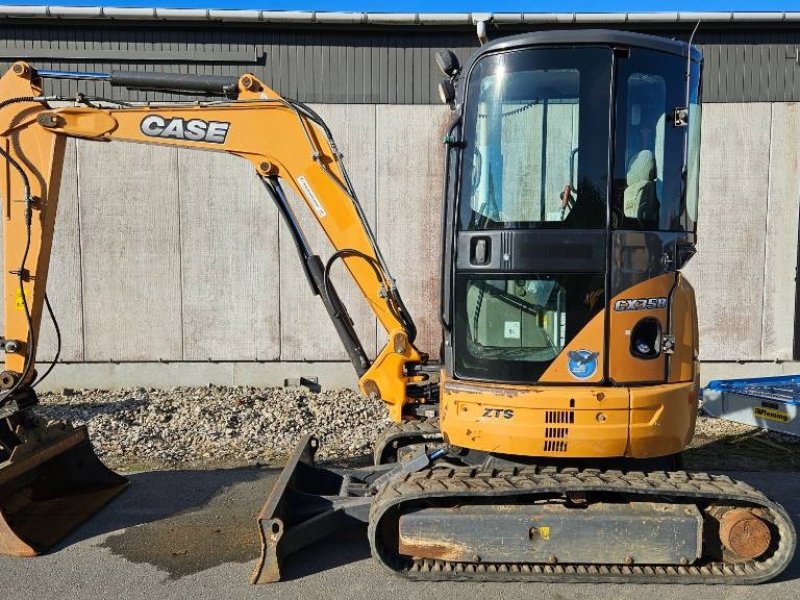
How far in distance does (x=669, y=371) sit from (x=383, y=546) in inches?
80.0

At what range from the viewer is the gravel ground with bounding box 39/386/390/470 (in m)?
6.25

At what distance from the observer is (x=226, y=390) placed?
8508mm

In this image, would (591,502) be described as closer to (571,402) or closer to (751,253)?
(571,402)

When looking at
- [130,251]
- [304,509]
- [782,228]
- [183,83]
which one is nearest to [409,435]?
[304,509]

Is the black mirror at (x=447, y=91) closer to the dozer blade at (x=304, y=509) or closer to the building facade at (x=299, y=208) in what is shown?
the dozer blade at (x=304, y=509)

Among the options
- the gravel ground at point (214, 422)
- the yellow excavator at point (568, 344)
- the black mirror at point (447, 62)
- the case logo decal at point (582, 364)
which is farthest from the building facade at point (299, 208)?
the case logo decal at point (582, 364)

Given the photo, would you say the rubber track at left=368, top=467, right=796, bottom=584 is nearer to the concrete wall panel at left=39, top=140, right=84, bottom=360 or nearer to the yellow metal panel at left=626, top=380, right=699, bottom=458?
the yellow metal panel at left=626, top=380, right=699, bottom=458

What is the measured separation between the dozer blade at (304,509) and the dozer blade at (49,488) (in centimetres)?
160

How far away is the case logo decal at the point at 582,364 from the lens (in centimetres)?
375

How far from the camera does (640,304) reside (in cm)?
378

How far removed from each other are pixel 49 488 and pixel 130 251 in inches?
170

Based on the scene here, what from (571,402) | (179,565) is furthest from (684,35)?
(179,565)

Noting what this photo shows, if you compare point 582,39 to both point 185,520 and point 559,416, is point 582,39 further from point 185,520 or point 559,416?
point 185,520

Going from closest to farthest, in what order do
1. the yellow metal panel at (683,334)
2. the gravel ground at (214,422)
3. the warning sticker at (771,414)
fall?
the yellow metal panel at (683,334)
the warning sticker at (771,414)
the gravel ground at (214,422)
